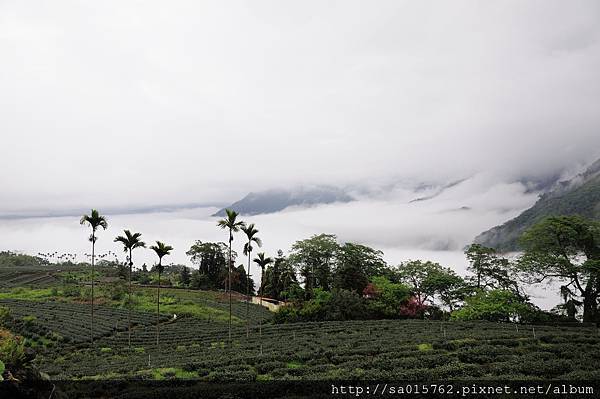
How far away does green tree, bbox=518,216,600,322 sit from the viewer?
40.2 metres

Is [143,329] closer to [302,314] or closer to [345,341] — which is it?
[302,314]

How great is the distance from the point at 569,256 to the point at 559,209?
60282 mm

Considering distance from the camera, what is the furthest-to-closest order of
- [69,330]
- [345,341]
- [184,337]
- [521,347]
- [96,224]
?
[69,330], [184,337], [96,224], [345,341], [521,347]

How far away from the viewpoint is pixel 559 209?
93.2 metres

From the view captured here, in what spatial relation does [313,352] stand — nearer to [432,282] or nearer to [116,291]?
[432,282]

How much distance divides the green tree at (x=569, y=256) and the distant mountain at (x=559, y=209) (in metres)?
12.0

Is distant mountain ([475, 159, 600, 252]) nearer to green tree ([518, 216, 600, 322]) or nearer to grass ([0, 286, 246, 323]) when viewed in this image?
green tree ([518, 216, 600, 322])

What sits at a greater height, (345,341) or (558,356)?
(558,356)

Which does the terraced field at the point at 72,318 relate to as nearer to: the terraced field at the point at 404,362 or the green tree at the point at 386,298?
the terraced field at the point at 404,362

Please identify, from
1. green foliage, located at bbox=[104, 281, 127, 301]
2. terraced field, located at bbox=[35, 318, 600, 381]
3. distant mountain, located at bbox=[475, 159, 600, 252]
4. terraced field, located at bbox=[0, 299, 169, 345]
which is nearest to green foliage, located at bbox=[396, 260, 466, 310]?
distant mountain, located at bbox=[475, 159, 600, 252]

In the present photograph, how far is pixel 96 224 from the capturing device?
3662 centimetres

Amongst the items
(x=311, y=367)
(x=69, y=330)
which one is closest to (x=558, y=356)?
(x=311, y=367)

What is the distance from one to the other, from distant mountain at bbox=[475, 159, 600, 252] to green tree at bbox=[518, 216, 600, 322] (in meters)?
12.0

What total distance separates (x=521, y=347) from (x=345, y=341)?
11.9 metres
